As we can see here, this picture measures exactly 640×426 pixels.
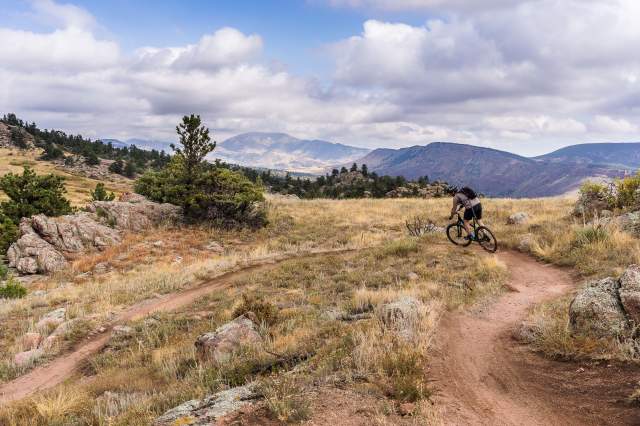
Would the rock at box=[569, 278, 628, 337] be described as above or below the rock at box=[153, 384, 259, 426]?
above

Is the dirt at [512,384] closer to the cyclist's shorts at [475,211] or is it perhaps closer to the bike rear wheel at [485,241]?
the bike rear wheel at [485,241]

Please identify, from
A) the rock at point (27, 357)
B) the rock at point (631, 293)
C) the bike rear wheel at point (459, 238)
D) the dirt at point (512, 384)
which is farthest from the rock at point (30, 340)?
the bike rear wheel at point (459, 238)

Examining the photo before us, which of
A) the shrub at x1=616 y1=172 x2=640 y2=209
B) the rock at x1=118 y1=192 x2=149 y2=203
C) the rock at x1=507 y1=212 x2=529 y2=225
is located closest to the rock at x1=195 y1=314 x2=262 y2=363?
the rock at x1=507 y1=212 x2=529 y2=225

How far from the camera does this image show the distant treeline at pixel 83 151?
110 m

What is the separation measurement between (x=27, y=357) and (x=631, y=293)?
13.0 m

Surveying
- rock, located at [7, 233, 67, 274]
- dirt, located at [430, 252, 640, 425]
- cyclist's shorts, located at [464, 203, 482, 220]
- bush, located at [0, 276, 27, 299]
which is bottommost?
bush, located at [0, 276, 27, 299]

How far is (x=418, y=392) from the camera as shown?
4.85 meters

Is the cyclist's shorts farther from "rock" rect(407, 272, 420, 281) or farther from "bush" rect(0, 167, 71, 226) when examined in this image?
"bush" rect(0, 167, 71, 226)

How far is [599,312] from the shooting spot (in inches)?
245

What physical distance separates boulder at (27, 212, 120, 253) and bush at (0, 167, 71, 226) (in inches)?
98.2

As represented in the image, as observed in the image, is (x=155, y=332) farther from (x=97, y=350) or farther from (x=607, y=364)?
(x=607, y=364)

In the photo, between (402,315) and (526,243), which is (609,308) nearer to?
(402,315)

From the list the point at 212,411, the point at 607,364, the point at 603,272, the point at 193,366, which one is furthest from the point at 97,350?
the point at 603,272

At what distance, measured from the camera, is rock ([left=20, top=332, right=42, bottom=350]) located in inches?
425
